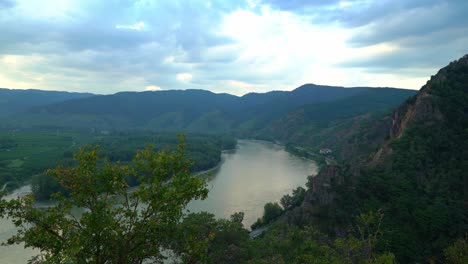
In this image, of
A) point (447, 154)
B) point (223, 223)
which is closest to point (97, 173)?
point (223, 223)

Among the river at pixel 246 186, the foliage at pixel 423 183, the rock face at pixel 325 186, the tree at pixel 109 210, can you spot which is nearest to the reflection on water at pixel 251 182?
the river at pixel 246 186

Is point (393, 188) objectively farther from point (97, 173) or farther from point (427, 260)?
point (97, 173)

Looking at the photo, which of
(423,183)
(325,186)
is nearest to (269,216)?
(325,186)

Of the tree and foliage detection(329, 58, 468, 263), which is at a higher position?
the tree

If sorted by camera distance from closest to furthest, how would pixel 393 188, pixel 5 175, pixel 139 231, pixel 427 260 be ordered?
pixel 139 231, pixel 427 260, pixel 393 188, pixel 5 175

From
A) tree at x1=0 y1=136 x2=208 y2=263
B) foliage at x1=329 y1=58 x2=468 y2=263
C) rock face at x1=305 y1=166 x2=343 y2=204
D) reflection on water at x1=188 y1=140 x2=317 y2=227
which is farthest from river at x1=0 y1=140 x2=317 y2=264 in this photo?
tree at x1=0 y1=136 x2=208 y2=263

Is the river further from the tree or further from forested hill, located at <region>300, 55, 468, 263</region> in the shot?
the tree
